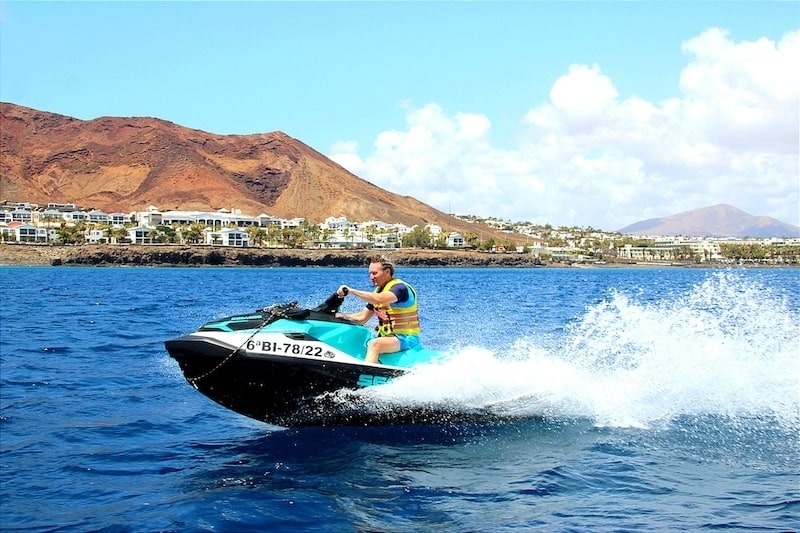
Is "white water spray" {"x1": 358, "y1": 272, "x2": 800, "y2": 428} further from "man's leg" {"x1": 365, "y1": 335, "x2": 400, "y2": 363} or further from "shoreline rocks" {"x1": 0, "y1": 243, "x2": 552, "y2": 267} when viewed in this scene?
"shoreline rocks" {"x1": 0, "y1": 243, "x2": 552, "y2": 267}

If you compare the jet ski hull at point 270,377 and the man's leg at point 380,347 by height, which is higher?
the man's leg at point 380,347

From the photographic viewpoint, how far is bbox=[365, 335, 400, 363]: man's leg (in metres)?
9.76

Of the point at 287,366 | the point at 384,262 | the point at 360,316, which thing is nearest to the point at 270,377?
the point at 287,366

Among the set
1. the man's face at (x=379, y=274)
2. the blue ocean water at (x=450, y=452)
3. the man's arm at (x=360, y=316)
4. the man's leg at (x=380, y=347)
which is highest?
the man's face at (x=379, y=274)

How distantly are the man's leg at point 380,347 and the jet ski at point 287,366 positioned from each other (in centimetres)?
12

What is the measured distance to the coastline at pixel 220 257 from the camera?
5138 inches

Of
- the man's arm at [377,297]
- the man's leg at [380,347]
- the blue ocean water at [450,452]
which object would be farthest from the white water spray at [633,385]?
the man's arm at [377,297]

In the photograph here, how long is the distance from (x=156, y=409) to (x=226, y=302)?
25402 millimetres

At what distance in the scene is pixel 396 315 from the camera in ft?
33.3

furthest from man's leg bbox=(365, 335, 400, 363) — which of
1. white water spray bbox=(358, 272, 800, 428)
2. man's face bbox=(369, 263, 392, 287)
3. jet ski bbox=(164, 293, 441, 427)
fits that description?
man's face bbox=(369, 263, 392, 287)

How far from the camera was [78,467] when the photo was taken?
321 inches

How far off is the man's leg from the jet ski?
0.12m

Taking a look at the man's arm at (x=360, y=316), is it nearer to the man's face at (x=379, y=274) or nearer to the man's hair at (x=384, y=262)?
the man's face at (x=379, y=274)

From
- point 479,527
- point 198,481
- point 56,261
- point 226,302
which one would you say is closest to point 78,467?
point 198,481
